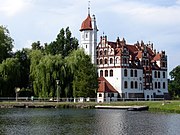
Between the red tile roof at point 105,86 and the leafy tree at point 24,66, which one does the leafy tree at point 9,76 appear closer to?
the leafy tree at point 24,66

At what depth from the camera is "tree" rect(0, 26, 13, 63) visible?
248ft

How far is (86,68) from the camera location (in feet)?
223

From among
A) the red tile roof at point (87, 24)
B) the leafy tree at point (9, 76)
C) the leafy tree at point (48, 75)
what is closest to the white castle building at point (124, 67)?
the red tile roof at point (87, 24)

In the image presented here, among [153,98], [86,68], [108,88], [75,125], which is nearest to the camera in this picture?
[75,125]

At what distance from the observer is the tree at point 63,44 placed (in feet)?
295

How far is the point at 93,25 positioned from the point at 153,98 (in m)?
19.9

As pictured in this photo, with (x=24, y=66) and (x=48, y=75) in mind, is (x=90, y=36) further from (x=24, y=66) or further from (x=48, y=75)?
(x=48, y=75)

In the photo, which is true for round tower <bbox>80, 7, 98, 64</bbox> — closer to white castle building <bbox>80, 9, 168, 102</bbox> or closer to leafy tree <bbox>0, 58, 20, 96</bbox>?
white castle building <bbox>80, 9, 168, 102</bbox>

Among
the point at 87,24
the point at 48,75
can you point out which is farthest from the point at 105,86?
the point at 48,75

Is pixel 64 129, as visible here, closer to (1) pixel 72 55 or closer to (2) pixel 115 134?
(2) pixel 115 134

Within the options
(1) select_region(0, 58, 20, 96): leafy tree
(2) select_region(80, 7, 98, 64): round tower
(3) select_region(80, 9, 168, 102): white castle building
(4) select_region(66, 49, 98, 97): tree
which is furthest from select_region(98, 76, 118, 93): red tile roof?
(1) select_region(0, 58, 20, 96): leafy tree

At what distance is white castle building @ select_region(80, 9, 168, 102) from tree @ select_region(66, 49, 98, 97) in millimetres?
11373

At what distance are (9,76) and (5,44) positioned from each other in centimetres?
935

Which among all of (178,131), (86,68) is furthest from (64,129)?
(86,68)
